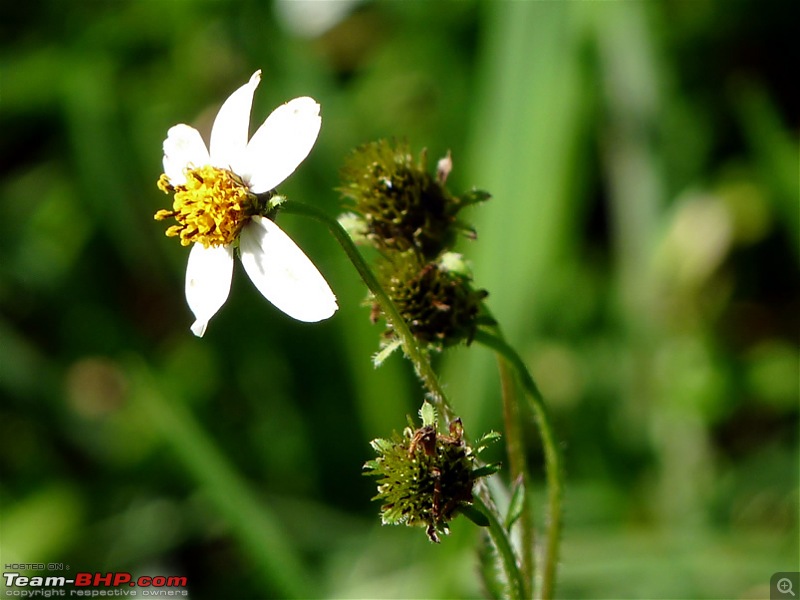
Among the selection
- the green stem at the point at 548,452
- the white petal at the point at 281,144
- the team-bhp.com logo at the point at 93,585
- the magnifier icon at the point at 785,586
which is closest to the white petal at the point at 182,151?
the white petal at the point at 281,144

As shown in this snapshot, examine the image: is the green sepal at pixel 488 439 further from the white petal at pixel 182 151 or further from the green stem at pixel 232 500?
the green stem at pixel 232 500

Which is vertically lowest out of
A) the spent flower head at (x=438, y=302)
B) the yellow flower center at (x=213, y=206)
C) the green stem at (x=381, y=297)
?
the green stem at (x=381, y=297)

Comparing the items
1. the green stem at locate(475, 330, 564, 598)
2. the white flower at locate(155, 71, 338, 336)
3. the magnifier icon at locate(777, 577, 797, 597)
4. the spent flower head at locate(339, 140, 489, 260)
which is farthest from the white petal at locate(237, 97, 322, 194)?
the magnifier icon at locate(777, 577, 797, 597)

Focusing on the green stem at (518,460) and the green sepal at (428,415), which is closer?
the green sepal at (428,415)

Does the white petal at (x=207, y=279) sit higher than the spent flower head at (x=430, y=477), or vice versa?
the white petal at (x=207, y=279)

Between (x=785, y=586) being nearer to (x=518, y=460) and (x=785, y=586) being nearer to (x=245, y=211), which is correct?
(x=518, y=460)

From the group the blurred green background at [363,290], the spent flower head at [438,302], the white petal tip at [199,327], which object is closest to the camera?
the white petal tip at [199,327]

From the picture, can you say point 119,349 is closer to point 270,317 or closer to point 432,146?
point 270,317

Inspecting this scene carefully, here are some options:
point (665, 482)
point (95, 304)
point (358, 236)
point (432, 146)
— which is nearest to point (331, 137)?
point (432, 146)
